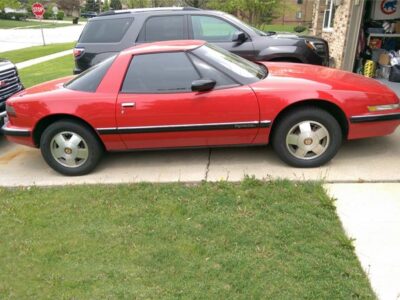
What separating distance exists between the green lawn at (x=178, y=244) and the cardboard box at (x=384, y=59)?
5550 millimetres

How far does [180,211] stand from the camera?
12.7 feet

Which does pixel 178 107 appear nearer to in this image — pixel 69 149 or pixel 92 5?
pixel 69 149

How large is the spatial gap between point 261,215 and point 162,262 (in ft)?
3.41

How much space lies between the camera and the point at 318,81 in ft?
15.0

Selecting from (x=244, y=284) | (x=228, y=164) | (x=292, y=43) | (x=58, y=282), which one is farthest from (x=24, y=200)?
(x=292, y=43)

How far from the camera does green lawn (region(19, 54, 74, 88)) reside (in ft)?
37.9

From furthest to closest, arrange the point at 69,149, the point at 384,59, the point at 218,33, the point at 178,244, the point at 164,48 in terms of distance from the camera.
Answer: the point at 384,59 < the point at 218,33 < the point at 69,149 < the point at 164,48 < the point at 178,244

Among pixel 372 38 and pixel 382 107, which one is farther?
pixel 372 38

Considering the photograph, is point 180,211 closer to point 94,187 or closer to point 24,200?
point 94,187

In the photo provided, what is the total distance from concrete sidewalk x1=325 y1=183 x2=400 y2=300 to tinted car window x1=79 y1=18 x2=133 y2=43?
4.68 metres

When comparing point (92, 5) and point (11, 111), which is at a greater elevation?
point (11, 111)

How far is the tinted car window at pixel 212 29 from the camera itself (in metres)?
7.08

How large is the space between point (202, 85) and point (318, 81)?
1.32 meters

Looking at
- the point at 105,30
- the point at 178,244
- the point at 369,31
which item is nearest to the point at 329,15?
the point at 369,31
